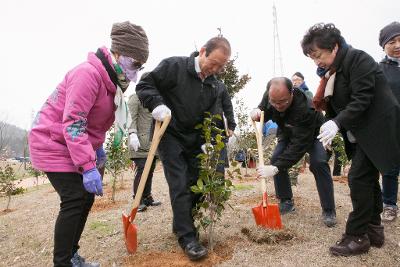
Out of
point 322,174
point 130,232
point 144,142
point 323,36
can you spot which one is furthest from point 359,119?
point 144,142

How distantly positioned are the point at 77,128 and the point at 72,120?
0.06 metres

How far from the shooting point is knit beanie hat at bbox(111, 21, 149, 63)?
2.63 meters

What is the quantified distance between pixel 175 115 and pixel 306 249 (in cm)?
152

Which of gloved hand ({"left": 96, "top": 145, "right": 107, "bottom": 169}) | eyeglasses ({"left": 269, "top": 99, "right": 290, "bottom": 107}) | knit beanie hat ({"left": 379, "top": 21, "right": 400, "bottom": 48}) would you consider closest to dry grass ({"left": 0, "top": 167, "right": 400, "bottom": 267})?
gloved hand ({"left": 96, "top": 145, "right": 107, "bottom": 169})

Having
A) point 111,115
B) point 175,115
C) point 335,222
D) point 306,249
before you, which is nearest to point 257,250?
point 306,249

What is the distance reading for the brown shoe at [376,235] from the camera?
304cm

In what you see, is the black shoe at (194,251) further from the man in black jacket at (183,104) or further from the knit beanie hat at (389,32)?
the knit beanie hat at (389,32)

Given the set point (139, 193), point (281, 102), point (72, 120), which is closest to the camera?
point (72, 120)

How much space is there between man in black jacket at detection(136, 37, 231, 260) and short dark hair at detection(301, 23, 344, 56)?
2.12ft

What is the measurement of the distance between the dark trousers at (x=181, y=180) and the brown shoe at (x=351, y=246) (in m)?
1.10

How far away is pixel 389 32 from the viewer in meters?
3.69

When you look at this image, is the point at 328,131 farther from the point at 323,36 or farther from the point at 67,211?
the point at 67,211

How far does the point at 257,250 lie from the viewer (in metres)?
2.98

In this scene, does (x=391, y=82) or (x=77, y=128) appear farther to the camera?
(x=391, y=82)
